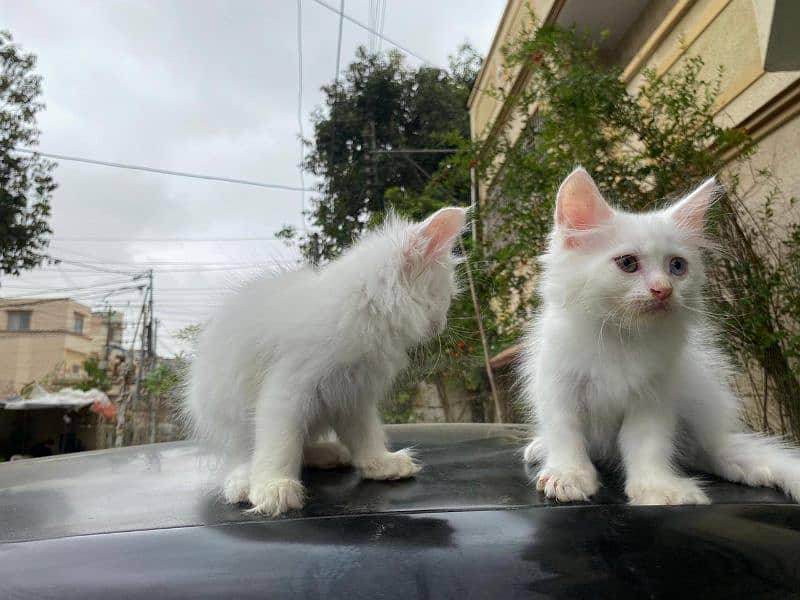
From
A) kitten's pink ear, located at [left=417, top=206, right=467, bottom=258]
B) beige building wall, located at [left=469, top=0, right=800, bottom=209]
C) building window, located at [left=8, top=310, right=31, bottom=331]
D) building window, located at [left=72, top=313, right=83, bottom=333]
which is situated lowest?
kitten's pink ear, located at [left=417, top=206, right=467, bottom=258]

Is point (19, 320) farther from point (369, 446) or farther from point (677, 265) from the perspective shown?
point (677, 265)

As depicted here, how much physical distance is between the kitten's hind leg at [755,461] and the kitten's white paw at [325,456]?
105 centimetres

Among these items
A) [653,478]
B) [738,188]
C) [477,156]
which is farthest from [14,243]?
[653,478]

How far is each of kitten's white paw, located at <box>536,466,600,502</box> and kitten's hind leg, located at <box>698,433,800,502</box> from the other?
39 centimetres

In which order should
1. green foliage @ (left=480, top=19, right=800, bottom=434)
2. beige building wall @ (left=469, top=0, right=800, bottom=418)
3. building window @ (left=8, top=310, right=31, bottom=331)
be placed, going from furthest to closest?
building window @ (left=8, top=310, right=31, bottom=331) < beige building wall @ (left=469, top=0, right=800, bottom=418) < green foliage @ (left=480, top=19, right=800, bottom=434)

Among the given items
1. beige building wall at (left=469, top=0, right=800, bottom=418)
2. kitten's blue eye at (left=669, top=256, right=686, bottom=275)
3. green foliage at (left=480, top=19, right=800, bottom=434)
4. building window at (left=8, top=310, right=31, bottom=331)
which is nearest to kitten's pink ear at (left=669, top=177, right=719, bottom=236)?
kitten's blue eye at (left=669, top=256, right=686, bottom=275)

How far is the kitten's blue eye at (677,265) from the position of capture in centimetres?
156

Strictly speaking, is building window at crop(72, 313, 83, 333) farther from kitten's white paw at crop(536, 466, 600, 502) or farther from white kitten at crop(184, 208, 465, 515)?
kitten's white paw at crop(536, 466, 600, 502)

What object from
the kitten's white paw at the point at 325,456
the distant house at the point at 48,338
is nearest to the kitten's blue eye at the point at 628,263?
the kitten's white paw at the point at 325,456

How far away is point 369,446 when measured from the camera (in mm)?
1757

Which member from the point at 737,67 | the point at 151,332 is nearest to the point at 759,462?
the point at 737,67

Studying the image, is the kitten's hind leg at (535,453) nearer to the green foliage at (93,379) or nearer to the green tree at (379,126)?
the green tree at (379,126)

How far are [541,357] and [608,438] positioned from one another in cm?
29

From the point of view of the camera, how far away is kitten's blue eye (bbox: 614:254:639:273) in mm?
1522
